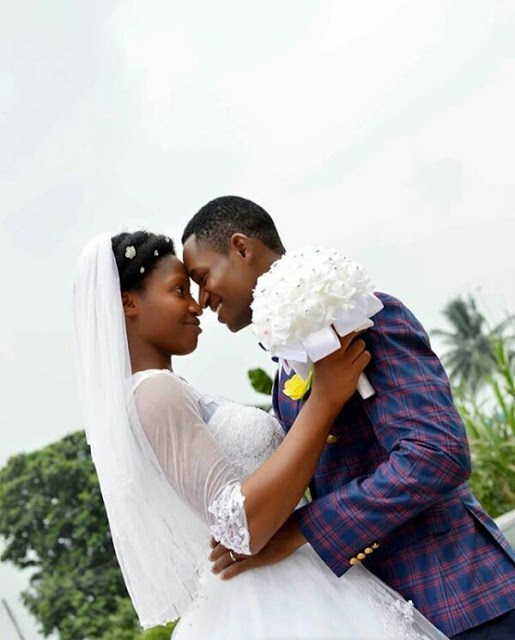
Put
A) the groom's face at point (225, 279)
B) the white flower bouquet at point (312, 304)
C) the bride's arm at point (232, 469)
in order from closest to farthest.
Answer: the white flower bouquet at point (312, 304)
the bride's arm at point (232, 469)
the groom's face at point (225, 279)

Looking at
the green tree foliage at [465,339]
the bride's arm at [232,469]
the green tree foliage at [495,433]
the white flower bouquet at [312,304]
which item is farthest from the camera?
the green tree foliage at [465,339]

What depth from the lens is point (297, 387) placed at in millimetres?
1907

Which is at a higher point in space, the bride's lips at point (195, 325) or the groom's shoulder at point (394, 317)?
the bride's lips at point (195, 325)

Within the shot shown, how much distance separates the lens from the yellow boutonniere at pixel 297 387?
1.90 meters

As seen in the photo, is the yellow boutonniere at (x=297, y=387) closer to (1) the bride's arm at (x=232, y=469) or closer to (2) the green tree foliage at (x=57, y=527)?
(1) the bride's arm at (x=232, y=469)

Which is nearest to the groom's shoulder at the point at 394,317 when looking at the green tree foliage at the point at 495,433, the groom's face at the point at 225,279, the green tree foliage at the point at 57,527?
the groom's face at the point at 225,279

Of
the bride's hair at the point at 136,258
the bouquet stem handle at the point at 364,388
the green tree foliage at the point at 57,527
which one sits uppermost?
the green tree foliage at the point at 57,527

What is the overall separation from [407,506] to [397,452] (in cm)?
10

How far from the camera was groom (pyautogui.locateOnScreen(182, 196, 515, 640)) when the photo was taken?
1735 mm

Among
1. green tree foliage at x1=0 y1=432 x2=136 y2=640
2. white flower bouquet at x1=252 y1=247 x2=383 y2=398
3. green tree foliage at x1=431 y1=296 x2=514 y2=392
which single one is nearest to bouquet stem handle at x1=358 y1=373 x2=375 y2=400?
white flower bouquet at x1=252 y1=247 x2=383 y2=398

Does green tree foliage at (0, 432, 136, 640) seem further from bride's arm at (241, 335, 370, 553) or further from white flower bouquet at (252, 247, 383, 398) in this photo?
white flower bouquet at (252, 247, 383, 398)

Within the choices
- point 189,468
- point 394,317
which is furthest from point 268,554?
point 394,317

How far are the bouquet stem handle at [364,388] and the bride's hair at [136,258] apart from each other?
666 mm

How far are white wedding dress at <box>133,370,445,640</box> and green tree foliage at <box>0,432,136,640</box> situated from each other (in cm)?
938
